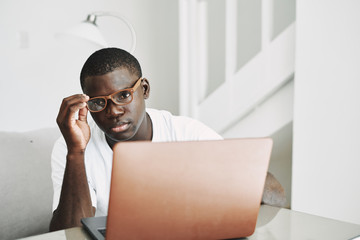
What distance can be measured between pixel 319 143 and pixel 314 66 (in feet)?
1.04

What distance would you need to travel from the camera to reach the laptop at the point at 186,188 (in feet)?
1.80

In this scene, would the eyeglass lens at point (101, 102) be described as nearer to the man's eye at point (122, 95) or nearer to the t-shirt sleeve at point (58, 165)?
the man's eye at point (122, 95)

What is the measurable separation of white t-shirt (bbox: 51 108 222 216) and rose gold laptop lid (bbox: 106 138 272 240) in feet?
1.70

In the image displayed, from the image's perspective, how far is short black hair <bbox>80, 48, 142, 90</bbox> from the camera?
3.47 feet

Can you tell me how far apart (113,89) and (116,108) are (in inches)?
2.2

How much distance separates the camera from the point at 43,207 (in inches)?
54.8

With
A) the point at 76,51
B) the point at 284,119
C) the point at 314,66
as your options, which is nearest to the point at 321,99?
the point at 314,66

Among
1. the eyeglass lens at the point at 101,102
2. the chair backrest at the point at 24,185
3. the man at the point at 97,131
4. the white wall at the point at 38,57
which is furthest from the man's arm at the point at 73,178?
the white wall at the point at 38,57

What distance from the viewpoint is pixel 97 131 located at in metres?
1.22

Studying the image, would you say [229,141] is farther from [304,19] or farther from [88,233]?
[304,19]

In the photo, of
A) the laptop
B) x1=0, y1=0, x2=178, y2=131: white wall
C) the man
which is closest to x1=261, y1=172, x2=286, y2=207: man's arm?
the man

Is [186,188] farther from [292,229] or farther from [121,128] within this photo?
[121,128]

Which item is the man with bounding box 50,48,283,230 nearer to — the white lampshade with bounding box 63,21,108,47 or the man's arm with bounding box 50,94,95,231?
the man's arm with bounding box 50,94,95,231

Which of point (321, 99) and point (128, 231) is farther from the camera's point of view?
point (321, 99)
